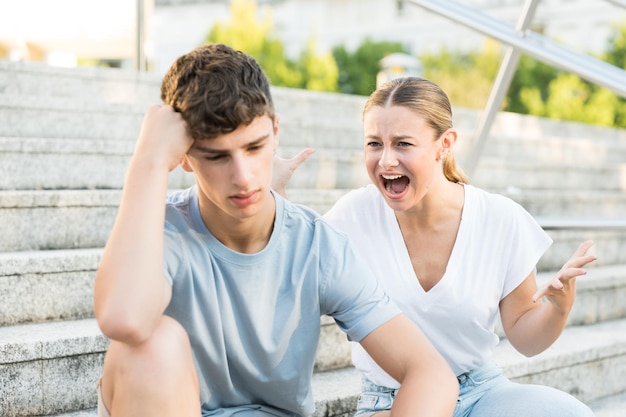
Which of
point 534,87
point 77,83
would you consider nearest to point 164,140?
point 77,83

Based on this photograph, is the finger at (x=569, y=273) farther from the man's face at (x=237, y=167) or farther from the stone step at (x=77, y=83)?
the stone step at (x=77, y=83)

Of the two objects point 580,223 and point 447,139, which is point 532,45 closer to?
point 580,223

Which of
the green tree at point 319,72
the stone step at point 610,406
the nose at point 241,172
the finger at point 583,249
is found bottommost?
the green tree at point 319,72

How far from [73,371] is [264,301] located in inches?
24.5

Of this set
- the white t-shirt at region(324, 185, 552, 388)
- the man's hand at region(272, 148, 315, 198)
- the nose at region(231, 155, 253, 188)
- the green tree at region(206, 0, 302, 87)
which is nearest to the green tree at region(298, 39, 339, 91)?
the green tree at region(206, 0, 302, 87)

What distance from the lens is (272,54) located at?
25141 millimetres

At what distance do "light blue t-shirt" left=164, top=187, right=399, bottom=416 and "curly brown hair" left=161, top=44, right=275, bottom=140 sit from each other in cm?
21

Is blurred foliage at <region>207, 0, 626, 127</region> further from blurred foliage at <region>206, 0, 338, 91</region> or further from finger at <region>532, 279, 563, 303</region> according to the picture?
finger at <region>532, 279, 563, 303</region>

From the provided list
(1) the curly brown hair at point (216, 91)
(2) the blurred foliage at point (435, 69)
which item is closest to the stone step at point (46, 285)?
(1) the curly brown hair at point (216, 91)

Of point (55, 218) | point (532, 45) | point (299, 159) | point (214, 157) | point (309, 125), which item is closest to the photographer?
point (214, 157)

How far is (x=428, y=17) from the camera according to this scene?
37.1m

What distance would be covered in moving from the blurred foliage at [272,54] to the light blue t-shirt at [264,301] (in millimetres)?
22965

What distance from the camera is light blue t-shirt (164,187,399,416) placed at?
4.79ft

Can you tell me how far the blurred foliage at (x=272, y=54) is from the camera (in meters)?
24.8
